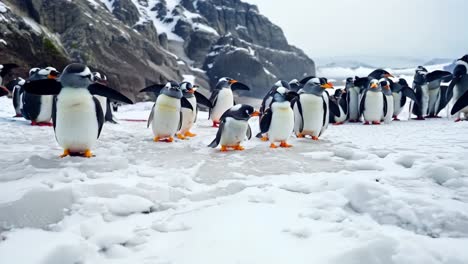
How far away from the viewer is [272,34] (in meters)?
54.9

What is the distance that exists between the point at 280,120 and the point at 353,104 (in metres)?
4.15

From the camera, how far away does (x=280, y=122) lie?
4.15 metres

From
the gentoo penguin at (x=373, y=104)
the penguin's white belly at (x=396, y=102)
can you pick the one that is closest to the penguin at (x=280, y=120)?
the gentoo penguin at (x=373, y=104)

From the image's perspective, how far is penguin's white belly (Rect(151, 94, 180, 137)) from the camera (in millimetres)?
4531

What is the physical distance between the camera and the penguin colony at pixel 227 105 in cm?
314

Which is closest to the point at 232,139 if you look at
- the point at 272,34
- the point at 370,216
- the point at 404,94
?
the point at 370,216

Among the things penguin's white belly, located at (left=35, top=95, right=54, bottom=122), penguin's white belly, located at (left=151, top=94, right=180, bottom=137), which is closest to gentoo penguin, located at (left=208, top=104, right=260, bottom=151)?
penguin's white belly, located at (left=151, top=94, right=180, bottom=137)

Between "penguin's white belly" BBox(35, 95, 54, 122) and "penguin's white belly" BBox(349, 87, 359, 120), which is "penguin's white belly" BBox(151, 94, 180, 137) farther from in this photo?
"penguin's white belly" BBox(349, 87, 359, 120)

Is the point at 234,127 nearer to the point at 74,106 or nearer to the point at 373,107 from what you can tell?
the point at 74,106

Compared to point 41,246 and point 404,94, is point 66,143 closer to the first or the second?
point 41,246

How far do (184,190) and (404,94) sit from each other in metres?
6.99

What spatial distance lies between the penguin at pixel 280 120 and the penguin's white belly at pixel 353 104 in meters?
3.89

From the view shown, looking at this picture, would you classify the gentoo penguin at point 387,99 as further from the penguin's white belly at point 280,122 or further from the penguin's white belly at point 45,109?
the penguin's white belly at point 45,109

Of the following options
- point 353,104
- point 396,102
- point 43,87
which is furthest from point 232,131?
point 396,102
